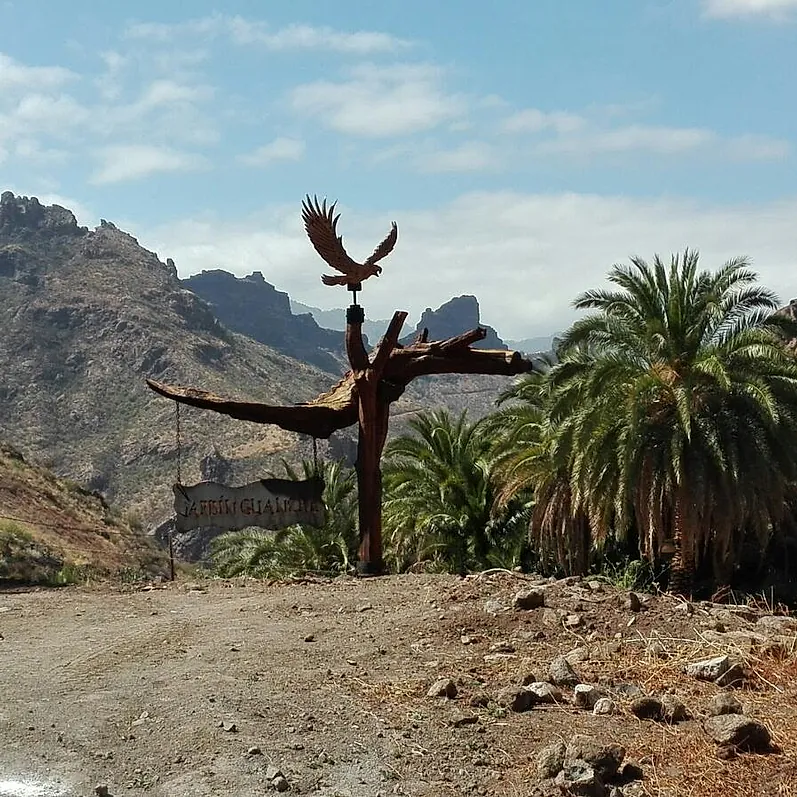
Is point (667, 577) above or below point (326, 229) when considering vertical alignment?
below

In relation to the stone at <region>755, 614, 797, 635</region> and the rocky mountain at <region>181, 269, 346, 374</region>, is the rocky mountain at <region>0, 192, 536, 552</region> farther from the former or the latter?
the rocky mountain at <region>181, 269, 346, 374</region>

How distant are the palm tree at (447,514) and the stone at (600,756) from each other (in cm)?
1401

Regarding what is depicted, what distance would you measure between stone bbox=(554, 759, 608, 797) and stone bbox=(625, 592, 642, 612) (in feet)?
12.5

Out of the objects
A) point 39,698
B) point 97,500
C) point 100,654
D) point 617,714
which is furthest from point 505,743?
point 97,500

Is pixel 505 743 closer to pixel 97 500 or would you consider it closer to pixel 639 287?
pixel 639 287

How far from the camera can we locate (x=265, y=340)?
15788 cm

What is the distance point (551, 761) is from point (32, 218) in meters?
115

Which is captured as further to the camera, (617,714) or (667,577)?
(667,577)

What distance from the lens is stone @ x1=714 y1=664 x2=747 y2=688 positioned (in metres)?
7.53

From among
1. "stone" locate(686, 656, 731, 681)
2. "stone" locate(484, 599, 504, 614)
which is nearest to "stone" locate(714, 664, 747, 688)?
"stone" locate(686, 656, 731, 681)

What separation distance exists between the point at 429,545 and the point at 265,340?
457 ft

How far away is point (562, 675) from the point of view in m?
7.61

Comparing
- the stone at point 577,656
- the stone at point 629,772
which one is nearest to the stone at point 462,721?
the stone at point 629,772

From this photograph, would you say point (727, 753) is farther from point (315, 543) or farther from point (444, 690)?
point (315, 543)
